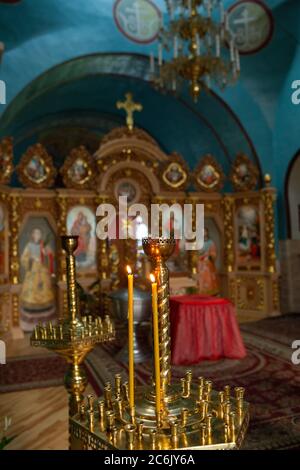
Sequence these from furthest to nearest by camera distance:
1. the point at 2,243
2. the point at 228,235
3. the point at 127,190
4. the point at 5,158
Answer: the point at 228,235
the point at 127,190
the point at 2,243
the point at 5,158

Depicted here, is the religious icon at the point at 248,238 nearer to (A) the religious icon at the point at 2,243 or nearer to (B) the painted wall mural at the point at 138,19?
(B) the painted wall mural at the point at 138,19

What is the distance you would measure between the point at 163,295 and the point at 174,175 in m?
7.99

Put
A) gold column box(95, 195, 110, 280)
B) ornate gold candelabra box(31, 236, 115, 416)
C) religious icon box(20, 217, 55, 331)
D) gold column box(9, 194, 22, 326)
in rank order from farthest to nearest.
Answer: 1. gold column box(95, 195, 110, 280)
2. religious icon box(20, 217, 55, 331)
3. gold column box(9, 194, 22, 326)
4. ornate gold candelabra box(31, 236, 115, 416)

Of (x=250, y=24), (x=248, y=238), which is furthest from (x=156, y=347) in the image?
(x=250, y=24)

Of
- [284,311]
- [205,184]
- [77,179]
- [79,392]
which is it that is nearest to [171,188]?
[205,184]

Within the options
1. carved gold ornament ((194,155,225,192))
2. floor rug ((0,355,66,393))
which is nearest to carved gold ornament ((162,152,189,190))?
carved gold ornament ((194,155,225,192))

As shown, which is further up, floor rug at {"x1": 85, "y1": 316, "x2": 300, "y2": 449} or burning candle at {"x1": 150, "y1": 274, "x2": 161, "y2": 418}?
burning candle at {"x1": 150, "y1": 274, "x2": 161, "y2": 418}

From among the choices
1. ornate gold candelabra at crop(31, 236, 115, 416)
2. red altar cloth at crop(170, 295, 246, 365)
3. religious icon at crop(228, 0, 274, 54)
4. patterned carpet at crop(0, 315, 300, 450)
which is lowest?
patterned carpet at crop(0, 315, 300, 450)

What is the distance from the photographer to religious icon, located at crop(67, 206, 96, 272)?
816 cm

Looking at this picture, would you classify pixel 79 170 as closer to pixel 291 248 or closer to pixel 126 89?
pixel 126 89

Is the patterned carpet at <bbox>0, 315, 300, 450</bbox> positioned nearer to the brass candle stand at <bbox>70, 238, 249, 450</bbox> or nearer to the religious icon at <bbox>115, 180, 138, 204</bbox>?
the brass candle stand at <bbox>70, 238, 249, 450</bbox>

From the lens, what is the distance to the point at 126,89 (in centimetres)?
1002

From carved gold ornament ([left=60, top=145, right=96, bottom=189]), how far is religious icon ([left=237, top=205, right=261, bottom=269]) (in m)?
3.49
